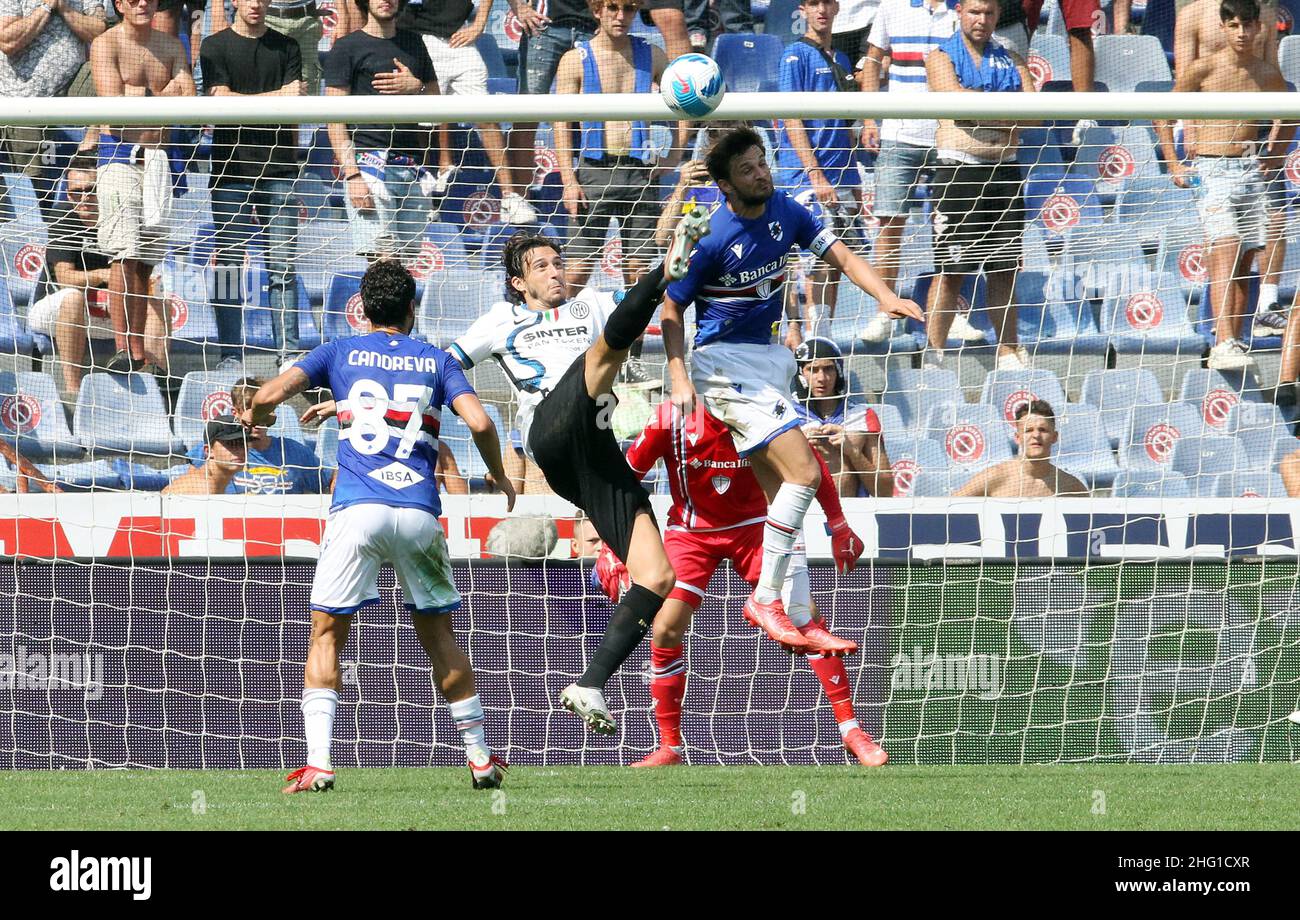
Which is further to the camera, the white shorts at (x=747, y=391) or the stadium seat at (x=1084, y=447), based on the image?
the stadium seat at (x=1084, y=447)

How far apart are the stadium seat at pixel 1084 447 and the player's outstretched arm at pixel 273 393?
15.5 ft

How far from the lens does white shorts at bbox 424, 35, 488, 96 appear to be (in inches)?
432

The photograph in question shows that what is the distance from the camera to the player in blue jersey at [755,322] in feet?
19.3

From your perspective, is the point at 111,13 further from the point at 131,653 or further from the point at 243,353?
the point at 131,653

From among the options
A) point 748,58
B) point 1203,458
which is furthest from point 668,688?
point 748,58

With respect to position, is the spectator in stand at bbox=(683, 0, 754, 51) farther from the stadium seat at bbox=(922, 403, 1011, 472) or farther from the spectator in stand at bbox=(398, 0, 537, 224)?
the stadium seat at bbox=(922, 403, 1011, 472)

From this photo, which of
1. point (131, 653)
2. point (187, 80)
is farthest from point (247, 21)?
point (131, 653)

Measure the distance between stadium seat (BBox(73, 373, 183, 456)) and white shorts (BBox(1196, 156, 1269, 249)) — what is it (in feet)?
20.3

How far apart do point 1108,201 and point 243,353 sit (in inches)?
215

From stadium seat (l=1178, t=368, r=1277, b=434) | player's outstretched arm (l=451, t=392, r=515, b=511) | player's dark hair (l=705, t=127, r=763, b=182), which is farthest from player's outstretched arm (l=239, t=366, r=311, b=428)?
stadium seat (l=1178, t=368, r=1277, b=434)

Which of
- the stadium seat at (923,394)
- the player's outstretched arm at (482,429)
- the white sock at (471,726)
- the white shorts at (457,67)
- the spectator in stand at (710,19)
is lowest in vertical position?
the white sock at (471,726)

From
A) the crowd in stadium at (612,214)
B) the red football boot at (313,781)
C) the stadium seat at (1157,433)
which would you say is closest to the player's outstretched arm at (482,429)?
the red football boot at (313,781)

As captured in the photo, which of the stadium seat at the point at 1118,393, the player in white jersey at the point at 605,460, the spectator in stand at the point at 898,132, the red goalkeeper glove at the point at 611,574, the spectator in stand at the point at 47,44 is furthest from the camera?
the spectator in stand at the point at 47,44

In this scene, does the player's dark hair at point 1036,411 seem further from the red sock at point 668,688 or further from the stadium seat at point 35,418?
the stadium seat at point 35,418
